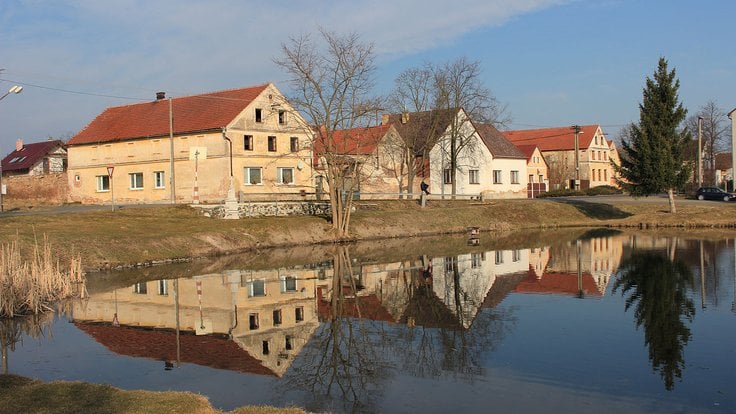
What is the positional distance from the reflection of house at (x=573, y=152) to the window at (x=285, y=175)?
46367mm

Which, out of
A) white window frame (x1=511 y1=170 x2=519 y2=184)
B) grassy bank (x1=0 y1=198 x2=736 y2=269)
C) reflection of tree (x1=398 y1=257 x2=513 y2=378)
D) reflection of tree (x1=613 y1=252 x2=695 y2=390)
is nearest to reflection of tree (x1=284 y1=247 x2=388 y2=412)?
reflection of tree (x1=398 y1=257 x2=513 y2=378)

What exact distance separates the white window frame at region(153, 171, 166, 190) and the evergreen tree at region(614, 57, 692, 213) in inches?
1268

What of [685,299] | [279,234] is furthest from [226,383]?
[279,234]

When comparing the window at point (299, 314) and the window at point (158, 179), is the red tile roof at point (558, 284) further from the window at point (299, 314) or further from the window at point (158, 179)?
the window at point (158, 179)

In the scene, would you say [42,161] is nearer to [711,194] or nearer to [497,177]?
[497,177]

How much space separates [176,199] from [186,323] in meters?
35.4

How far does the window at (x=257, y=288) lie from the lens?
22977 mm

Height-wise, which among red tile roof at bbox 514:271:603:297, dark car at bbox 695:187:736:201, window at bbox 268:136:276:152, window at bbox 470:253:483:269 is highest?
window at bbox 268:136:276:152

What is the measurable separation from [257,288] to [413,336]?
8.91 m

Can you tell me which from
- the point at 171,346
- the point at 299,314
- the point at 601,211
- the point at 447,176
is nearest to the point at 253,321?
the point at 299,314

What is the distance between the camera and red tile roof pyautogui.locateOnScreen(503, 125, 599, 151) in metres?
96.1

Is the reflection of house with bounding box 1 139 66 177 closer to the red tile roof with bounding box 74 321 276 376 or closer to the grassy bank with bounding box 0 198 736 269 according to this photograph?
the grassy bank with bounding box 0 198 736 269

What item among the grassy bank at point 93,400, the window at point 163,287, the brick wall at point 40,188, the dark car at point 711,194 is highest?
the brick wall at point 40,188

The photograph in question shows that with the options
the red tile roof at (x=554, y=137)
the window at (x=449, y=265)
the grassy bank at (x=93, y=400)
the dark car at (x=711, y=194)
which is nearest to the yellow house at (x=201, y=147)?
the window at (x=449, y=265)
